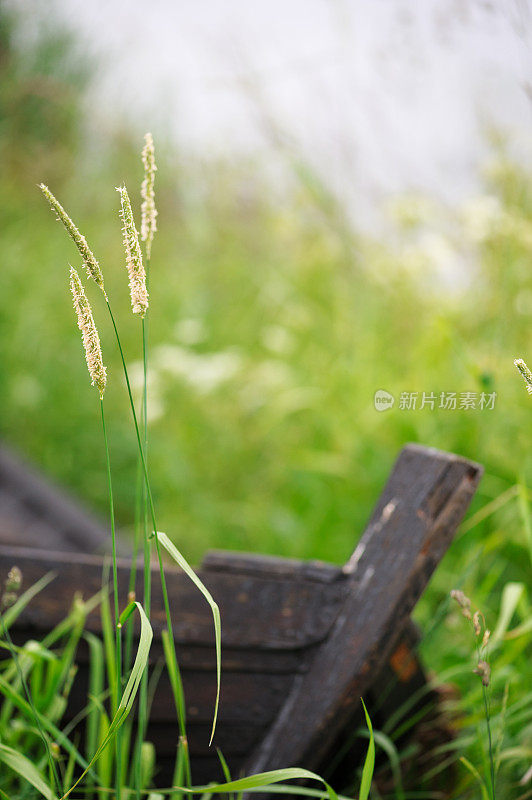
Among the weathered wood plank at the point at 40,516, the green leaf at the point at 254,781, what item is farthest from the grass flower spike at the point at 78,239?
the weathered wood plank at the point at 40,516

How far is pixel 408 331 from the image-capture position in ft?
7.14

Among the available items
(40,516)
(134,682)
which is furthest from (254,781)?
(40,516)

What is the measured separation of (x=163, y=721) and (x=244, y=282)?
9.90 ft

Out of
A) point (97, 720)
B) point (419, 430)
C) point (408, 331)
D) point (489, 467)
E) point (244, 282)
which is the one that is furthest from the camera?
point (244, 282)

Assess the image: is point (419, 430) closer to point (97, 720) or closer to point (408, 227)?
point (408, 227)

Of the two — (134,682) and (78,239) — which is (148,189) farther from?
(134,682)

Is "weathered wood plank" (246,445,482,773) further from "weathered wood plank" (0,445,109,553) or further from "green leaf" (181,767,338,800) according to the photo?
"weathered wood plank" (0,445,109,553)

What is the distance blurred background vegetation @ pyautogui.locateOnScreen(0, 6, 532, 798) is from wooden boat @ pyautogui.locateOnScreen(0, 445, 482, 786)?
0.30 ft

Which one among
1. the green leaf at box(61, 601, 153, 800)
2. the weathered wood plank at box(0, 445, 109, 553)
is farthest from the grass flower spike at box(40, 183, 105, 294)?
the weathered wood plank at box(0, 445, 109, 553)

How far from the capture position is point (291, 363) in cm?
265

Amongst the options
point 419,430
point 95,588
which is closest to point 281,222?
point 419,430

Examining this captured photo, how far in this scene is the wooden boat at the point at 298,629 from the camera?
0.78 metres

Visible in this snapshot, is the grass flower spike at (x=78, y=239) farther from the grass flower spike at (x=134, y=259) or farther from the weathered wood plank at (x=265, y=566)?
the weathered wood plank at (x=265, y=566)

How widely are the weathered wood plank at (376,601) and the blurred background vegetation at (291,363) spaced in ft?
0.22
